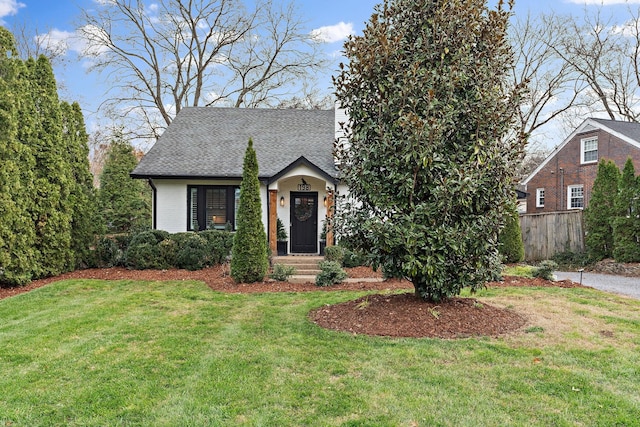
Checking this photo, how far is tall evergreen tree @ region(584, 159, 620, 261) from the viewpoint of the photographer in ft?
41.9

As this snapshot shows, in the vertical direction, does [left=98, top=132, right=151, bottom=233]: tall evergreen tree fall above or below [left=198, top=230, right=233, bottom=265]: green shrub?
above

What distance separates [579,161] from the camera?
20.6 m

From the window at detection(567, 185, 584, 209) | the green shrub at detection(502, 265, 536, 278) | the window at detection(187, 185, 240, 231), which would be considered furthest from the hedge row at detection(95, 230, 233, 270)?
the window at detection(567, 185, 584, 209)

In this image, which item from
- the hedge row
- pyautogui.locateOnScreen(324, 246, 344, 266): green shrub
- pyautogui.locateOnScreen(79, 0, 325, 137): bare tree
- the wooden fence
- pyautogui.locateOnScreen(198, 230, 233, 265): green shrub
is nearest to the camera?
the hedge row

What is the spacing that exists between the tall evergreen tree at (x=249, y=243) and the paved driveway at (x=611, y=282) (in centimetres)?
764

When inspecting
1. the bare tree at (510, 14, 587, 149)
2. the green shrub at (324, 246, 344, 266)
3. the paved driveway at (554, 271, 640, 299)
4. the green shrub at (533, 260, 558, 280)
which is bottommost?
the paved driveway at (554, 271, 640, 299)

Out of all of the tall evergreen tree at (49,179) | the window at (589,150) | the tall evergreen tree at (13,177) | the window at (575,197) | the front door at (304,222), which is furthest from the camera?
the window at (575,197)

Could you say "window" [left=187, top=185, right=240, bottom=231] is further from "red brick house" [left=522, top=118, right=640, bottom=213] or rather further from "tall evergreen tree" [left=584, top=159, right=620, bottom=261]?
"red brick house" [left=522, top=118, right=640, bottom=213]

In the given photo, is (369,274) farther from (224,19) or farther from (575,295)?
(224,19)

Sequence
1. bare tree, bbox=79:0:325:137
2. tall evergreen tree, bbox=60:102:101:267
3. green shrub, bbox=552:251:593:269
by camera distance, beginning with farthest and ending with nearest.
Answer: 1. bare tree, bbox=79:0:325:137
2. green shrub, bbox=552:251:593:269
3. tall evergreen tree, bbox=60:102:101:267

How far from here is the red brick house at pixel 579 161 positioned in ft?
61.0

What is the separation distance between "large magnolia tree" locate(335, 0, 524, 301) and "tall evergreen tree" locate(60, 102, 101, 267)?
27.2 ft

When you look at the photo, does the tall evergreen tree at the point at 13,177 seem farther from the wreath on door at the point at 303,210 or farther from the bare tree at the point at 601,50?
the bare tree at the point at 601,50

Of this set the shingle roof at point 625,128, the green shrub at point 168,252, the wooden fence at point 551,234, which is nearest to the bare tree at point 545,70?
the shingle roof at point 625,128
